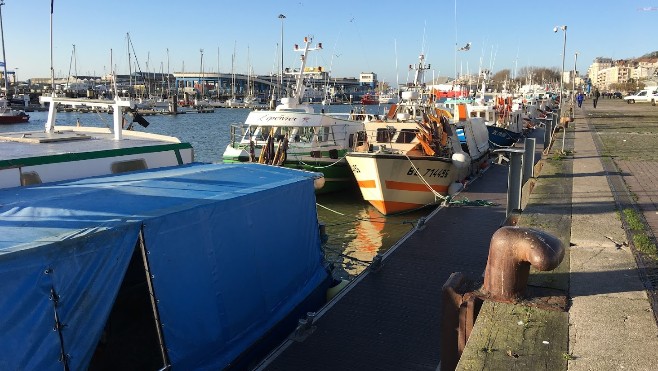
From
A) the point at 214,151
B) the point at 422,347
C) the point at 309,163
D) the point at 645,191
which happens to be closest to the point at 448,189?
the point at 309,163

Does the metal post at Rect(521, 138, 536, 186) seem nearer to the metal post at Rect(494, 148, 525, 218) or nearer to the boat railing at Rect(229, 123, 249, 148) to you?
the metal post at Rect(494, 148, 525, 218)

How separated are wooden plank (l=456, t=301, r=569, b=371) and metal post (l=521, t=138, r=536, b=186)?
26.5ft

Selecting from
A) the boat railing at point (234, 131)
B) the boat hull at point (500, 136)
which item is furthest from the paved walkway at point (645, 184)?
the boat hull at point (500, 136)

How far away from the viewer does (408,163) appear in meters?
18.8

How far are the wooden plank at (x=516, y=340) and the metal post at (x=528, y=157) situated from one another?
8074 mm

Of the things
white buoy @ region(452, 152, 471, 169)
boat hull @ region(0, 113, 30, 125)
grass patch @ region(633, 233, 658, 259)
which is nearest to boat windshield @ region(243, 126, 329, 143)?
white buoy @ region(452, 152, 471, 169)

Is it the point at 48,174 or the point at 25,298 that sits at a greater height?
the point at 48,174

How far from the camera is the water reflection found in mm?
15053

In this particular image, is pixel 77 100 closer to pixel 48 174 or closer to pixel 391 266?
pixel 48 174

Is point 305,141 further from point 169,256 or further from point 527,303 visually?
point 527,303

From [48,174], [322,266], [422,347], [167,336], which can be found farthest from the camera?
[322,266]

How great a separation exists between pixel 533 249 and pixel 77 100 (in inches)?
433

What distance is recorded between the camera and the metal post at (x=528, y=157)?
13172 millimetres

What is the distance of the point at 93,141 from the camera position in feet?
36.7
